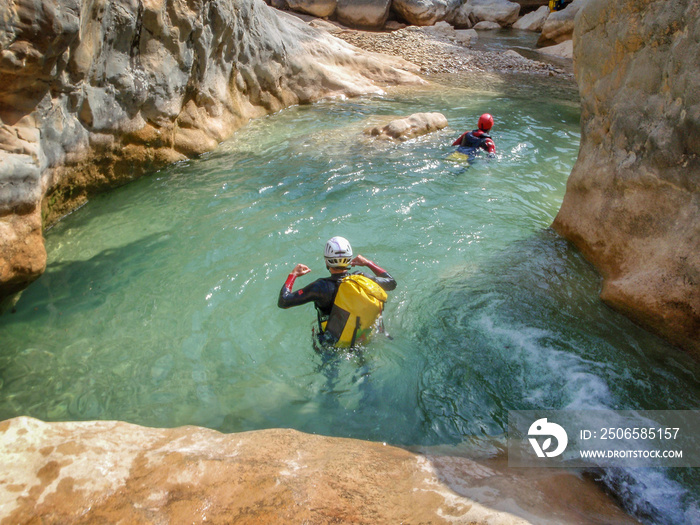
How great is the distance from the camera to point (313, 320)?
515 centimetres

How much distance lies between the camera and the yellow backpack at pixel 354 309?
4207 millimetres

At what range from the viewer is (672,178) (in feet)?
14.9

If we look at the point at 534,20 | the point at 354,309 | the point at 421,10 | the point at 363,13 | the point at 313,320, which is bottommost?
the point at 313,320

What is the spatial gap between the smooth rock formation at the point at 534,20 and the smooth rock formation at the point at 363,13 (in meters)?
8.61

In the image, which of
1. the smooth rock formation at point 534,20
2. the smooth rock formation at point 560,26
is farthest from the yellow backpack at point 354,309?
the smooth rock formation at point 534,20

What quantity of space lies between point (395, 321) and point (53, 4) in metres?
5.24

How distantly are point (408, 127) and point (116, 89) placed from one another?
5965 mm

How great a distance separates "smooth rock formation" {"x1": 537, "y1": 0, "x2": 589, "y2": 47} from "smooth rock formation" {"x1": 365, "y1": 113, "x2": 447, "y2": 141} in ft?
47.1

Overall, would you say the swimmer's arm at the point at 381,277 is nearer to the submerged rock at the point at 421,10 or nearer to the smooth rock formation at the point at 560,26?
the smooth rock formation at the point at 560,26

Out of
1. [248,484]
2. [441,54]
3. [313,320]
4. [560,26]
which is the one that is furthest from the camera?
[560,26]

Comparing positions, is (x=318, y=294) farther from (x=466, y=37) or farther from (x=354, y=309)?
(x=466, y=37)

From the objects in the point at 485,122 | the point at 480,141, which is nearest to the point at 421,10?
the point at 485,122

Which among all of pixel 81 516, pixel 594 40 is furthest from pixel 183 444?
pixel 594 40

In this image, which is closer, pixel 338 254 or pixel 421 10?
pixel 338 254
